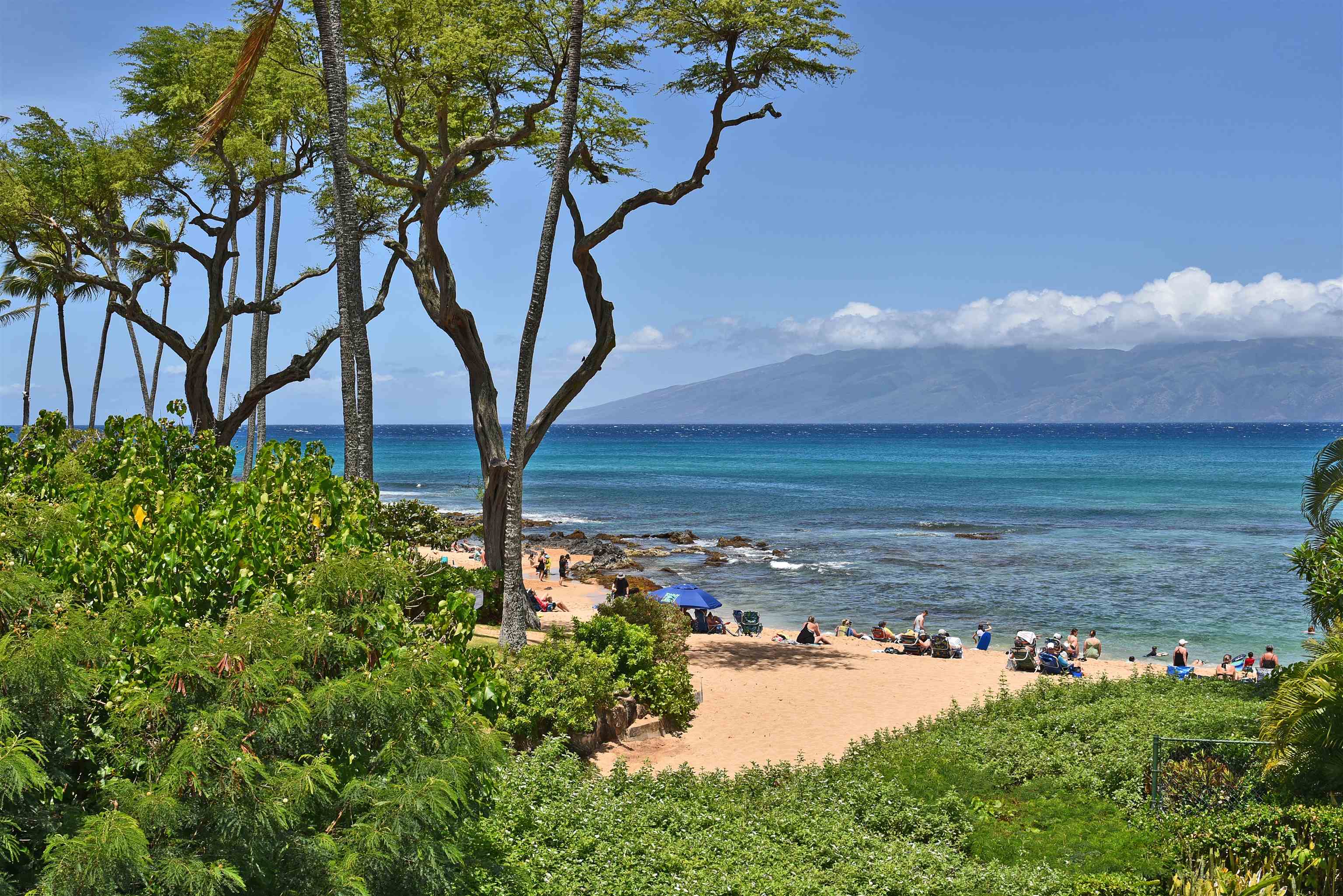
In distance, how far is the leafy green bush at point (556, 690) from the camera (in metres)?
13.0

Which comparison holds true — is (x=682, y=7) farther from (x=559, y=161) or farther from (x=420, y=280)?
(x=420, y=280)

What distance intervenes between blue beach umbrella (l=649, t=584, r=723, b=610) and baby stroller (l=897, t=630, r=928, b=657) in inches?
204

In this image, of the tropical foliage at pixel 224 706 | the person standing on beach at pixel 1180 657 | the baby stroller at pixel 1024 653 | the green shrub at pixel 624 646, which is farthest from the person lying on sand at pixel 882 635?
the tropical foliage at pixel 224 706

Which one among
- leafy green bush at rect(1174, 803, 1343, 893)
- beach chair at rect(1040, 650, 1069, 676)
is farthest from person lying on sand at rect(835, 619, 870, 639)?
leafy green bush at rect(1174, 803, 1343, 893)

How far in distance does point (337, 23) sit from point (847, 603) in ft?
83.6

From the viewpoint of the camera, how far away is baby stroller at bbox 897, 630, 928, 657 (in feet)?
81.9

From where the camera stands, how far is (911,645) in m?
25.5

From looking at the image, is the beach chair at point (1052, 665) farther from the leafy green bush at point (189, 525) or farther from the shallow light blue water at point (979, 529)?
the leafy green bush at point (189, 525)

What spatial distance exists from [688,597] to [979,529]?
33222mm

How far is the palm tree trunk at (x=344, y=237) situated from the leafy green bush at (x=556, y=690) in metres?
3.64

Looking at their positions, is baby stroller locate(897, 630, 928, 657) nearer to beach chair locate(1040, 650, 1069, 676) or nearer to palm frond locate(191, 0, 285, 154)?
beach chair locate(1040, 650, 1069, 676)

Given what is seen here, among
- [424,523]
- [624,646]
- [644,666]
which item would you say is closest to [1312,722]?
[644,666]

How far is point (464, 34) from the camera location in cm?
1770

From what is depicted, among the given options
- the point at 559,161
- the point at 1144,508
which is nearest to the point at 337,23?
the point at 559,161
